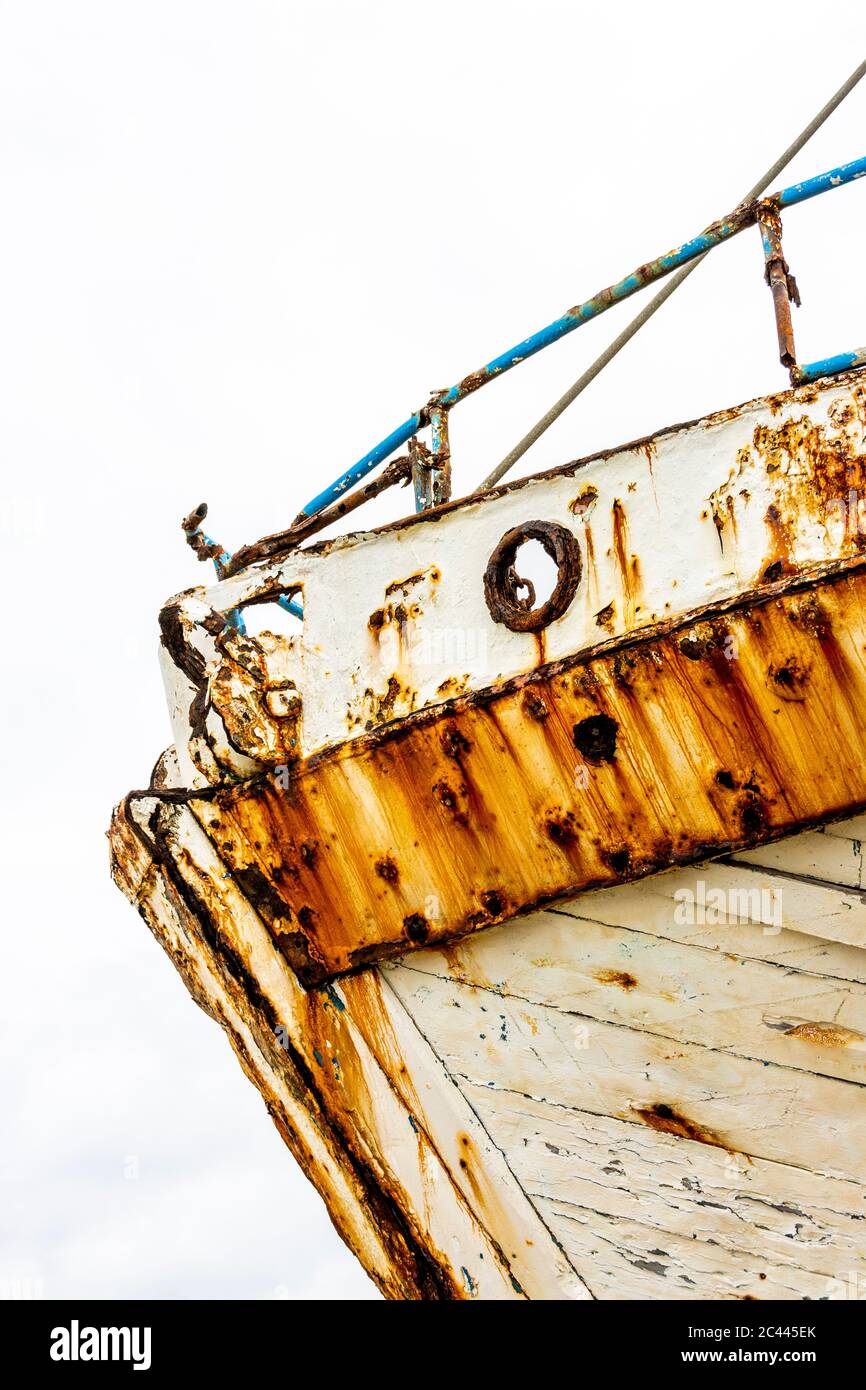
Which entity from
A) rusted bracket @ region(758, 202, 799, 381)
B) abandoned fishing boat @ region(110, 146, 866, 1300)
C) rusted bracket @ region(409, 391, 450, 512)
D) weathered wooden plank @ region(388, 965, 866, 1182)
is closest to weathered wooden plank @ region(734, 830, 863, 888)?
abandoned fishing boat @ region(110, 146, 866, 1300)

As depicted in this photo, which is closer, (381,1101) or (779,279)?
(779,279)

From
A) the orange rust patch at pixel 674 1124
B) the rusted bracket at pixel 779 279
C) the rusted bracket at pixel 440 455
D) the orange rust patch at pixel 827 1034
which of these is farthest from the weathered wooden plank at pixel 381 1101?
the rusted bracket at pixel 779 279

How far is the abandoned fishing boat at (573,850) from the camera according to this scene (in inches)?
128

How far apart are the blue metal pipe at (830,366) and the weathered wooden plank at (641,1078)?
70.5 inches

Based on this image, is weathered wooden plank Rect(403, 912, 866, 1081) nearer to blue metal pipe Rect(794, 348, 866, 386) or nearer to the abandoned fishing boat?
the abandoned fishing boat

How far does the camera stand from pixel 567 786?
135 inches

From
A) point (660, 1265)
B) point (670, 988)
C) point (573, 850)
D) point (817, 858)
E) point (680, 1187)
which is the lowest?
point (660, 1265)

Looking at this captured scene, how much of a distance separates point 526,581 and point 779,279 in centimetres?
112

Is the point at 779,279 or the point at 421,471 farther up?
the point at 779,279

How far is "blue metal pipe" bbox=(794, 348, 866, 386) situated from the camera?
3391 millimetres

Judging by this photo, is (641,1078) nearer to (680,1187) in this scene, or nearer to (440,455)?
(680,1187)

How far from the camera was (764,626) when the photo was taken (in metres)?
3.17

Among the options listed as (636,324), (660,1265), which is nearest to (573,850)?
(660,1265)
